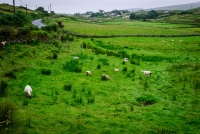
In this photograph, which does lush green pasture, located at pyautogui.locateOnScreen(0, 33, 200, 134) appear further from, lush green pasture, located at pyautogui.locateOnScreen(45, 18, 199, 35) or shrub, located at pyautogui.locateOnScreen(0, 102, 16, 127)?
lush green pasture, located at pyautogui.locateOnScreen(45, 18, 199, 35)

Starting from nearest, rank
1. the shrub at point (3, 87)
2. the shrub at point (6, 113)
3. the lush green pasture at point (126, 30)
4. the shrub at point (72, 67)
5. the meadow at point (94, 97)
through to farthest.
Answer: the shrub at point (6, 113) → the meadow at point (94, 97) → the shrub at point (3, 87) → the shrub at point (72, 67) → the lush green pasture at point (126, 30)

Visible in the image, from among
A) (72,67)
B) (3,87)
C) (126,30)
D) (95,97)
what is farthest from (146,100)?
(126,30)

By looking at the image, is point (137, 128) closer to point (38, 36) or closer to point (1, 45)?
point (1, 45)

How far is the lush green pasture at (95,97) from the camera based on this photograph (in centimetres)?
826

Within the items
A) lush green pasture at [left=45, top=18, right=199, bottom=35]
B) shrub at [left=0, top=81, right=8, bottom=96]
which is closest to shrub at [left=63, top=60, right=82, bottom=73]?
shrub at [left=0, top=81, right=8, bottom=96]

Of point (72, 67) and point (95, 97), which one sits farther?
point (72, 67)

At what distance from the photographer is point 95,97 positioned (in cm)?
1077

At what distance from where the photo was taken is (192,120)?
8.84m

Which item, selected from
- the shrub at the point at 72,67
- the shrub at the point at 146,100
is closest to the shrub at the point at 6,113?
the shrub at the point at 146,100

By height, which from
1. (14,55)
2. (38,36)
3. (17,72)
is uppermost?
(38,36)

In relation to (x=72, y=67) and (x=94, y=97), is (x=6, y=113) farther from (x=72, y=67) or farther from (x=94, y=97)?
(x=72, y=67)

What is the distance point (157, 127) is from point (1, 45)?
13.3m

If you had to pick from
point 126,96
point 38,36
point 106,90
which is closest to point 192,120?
point 126,96

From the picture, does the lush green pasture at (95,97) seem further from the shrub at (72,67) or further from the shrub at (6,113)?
A: the shrub at (6,113)
